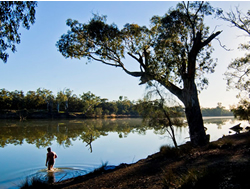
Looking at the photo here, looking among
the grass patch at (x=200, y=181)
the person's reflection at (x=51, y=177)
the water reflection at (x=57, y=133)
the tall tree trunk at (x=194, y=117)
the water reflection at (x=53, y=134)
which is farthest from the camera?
the water reflection at (x=53, y=134)

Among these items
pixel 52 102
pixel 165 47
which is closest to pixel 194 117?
pixel 165 47

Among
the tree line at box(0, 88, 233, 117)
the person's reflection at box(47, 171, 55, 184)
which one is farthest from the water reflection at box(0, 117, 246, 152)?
the tree line at box(0, 88, 233, 117)

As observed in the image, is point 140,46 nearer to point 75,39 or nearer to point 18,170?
point 75,39

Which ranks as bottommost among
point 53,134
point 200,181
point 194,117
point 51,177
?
point 51,177

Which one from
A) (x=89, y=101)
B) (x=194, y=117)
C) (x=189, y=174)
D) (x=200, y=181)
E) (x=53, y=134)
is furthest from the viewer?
(x=89, y=101)

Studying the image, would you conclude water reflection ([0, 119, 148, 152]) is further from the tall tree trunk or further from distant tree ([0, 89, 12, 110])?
distant tree ([0, 89, 12, 110])

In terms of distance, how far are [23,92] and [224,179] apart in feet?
246

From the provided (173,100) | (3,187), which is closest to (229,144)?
(173,100)

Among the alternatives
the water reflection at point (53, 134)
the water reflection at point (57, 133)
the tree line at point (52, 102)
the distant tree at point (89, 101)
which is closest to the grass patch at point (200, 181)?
the water reflection at point (57, 133)

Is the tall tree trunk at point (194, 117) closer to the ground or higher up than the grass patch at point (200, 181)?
higher up

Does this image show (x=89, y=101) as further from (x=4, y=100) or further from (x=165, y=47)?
(x=165, y=47)

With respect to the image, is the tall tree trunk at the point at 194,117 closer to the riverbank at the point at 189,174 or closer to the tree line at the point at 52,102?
the riverbank at the point at 189,174

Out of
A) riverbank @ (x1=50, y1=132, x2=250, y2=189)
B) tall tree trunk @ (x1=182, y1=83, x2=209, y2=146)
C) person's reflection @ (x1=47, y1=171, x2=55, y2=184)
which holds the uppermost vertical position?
tall tree trunk @ (x1=182, y1=83, x2=209, y2=146)

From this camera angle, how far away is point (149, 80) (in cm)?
1105
